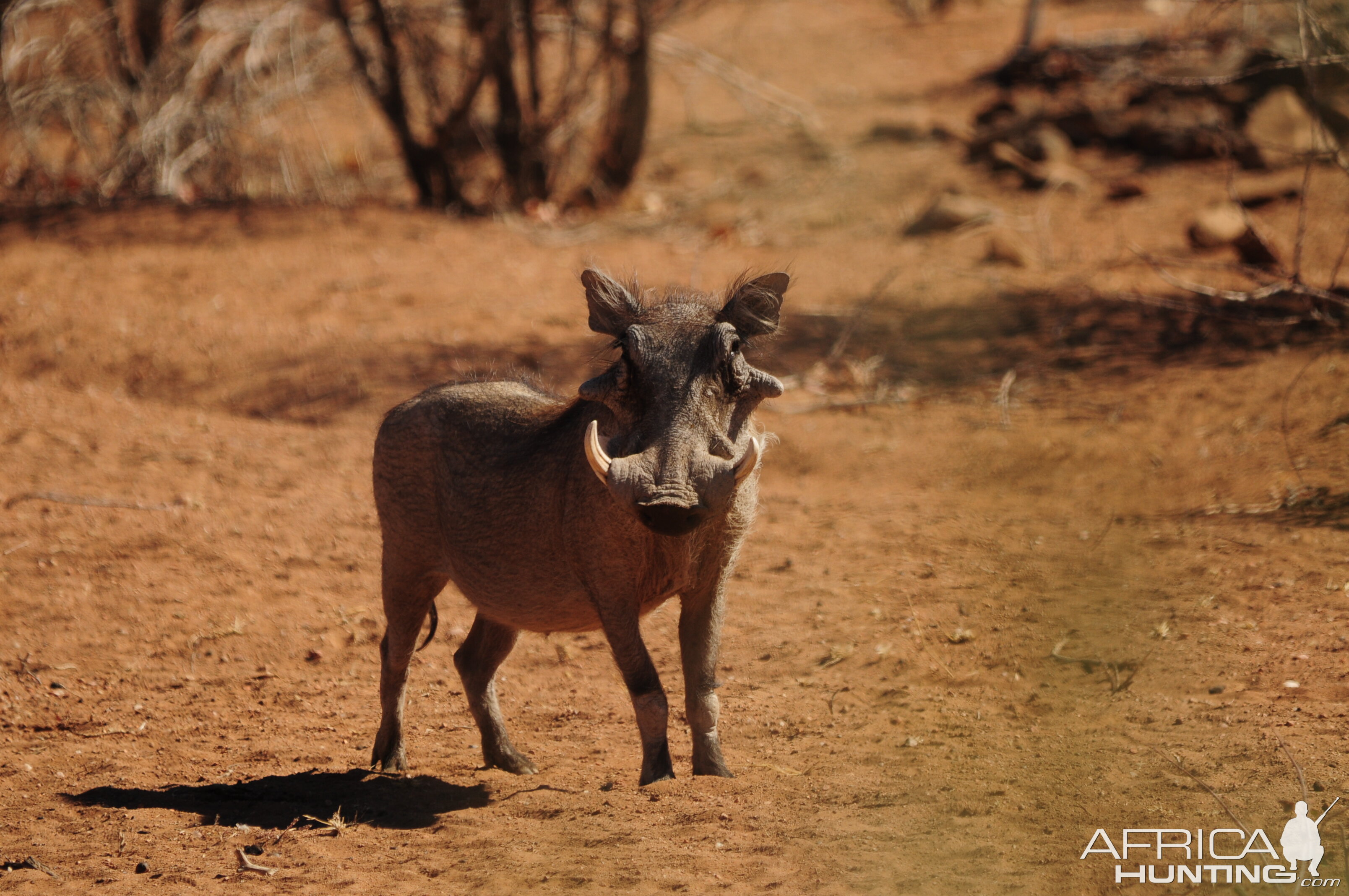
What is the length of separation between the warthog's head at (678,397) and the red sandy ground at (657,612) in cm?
46

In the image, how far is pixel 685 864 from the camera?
3053 mm

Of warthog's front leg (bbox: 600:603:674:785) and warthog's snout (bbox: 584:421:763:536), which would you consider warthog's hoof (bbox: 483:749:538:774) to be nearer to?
warthog's front leg (bbox: 600:603:674:785)

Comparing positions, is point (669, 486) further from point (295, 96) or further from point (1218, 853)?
point (295, 96)

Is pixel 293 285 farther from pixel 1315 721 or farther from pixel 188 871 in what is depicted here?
pixel 1315 721

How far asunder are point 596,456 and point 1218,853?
1.72m

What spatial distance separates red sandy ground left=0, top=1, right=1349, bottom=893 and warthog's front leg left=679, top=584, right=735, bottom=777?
0.37 ft

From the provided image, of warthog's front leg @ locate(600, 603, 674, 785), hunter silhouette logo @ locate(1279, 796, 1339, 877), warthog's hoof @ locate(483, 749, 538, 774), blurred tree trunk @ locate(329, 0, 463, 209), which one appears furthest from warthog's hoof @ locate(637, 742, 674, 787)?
blurred tree trunk @ locate(329, 0, 463, 209)

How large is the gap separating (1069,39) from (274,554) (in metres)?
13.4

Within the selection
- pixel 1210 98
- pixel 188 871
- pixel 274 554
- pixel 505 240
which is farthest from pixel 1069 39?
pixel 188 871

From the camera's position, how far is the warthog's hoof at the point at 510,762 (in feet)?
13.6

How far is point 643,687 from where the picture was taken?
3617 mm

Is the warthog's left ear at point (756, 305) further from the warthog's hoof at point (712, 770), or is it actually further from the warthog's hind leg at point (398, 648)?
the warthog's hind leg at point (398, 648)

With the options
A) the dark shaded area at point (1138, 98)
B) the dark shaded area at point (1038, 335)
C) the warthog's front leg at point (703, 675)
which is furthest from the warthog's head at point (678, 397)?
the dark shaded area at point (1138, 98)

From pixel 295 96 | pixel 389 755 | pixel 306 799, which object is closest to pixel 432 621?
pixel 389 755
